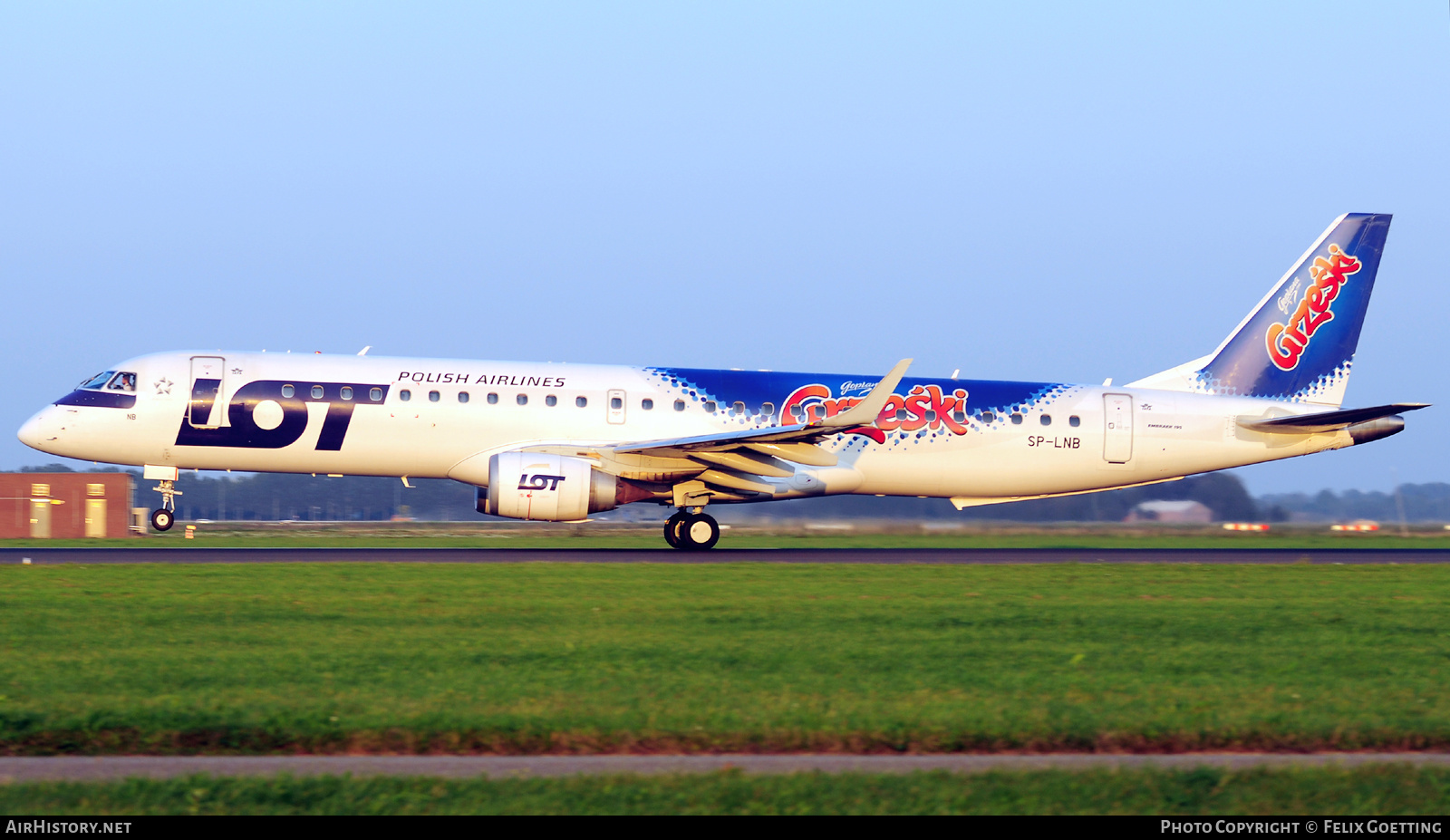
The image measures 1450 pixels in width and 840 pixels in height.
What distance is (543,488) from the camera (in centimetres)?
2420

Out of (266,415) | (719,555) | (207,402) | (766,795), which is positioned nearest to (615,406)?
(719,555)

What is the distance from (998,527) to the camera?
37625mm

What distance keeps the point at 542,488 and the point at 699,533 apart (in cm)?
385

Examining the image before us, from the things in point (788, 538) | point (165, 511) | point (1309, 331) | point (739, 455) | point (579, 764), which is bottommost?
point (579, 764)

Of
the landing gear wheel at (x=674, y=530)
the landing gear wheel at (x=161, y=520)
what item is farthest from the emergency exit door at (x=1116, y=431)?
the landing gear wheel at (x=161, y=520)

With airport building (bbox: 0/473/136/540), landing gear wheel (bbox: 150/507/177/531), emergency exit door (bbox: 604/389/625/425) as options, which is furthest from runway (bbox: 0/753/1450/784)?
airport building (bbox: 0/473/136/540)

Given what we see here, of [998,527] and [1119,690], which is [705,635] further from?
[998,527]

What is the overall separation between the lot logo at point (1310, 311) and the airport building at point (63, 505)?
92.7ft

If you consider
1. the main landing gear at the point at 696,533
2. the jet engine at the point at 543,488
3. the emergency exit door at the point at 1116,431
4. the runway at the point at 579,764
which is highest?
the emergency exit door at the point at 1116,431

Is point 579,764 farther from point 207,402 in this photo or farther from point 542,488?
point 207,402

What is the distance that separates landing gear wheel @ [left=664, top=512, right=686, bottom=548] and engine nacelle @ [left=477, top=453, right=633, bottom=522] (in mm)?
2507

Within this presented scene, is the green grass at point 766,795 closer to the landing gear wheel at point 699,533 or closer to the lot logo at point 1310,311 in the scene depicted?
the landing gear wheel at point 699,533

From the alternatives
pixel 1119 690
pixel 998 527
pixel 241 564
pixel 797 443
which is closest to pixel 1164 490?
pixel 998 527

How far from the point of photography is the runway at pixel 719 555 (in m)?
22.9
